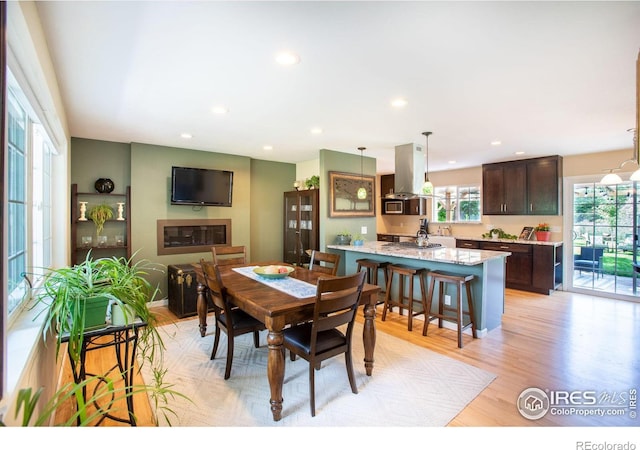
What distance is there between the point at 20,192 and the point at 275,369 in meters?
1.88

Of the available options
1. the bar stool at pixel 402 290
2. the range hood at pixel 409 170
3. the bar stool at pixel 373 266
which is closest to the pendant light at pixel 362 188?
the range hood at pixel 409 170

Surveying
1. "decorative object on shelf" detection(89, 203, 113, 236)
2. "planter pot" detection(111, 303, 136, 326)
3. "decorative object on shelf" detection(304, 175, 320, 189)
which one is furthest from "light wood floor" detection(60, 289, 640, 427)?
"decorative object on shelf" detection(304, 175, 320, 189)

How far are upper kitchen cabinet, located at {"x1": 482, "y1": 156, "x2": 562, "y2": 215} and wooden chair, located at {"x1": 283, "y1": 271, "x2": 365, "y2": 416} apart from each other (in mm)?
5040

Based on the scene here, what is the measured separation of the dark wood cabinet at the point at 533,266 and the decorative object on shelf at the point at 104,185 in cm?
640

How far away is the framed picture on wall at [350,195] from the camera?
A: 5137 millimetres

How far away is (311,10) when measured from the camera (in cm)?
161

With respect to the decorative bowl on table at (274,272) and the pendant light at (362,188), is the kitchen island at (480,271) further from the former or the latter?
the decorative bowl on table at (274,272)

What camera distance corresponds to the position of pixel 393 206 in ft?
25.7

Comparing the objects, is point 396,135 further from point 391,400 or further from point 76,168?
point 76,168

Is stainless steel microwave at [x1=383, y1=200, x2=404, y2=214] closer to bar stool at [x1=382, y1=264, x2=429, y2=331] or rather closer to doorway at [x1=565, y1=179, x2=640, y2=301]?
doorway at [x1=565, y1=179, x2=640, y2=301]

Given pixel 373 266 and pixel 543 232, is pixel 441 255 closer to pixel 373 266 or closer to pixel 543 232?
pixel 373 266

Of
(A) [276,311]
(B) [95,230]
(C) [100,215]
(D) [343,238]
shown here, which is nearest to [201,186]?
(C) [100,215]

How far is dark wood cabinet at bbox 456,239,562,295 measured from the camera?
5352mm

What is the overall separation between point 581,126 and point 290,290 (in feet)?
12.7
